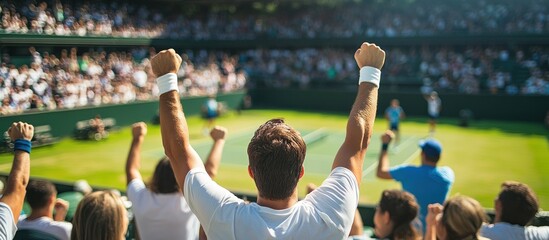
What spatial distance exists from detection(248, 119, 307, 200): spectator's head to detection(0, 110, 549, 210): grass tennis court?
9091mm

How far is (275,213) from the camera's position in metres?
2.45

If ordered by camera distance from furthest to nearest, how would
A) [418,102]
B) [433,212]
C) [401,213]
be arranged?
[418,102] < [401,213] < [433,212]

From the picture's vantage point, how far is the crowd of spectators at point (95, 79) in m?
6.87

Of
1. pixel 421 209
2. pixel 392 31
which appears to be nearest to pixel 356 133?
pixel 421 209

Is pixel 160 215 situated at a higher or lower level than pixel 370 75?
lower

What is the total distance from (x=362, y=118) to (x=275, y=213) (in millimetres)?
705

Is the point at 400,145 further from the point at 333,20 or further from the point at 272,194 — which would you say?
the point at 333,20

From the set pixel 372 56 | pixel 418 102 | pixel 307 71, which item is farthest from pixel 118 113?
pixel 372 56

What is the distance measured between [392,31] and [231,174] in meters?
21.6

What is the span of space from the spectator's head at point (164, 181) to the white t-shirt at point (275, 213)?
2017mm

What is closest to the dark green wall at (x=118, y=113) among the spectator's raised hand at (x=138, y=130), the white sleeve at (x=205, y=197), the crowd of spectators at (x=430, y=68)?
the crowd of spectators at (x=430, y=68)

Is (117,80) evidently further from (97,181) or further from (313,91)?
(313,91)

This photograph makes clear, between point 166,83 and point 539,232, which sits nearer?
point 166,83

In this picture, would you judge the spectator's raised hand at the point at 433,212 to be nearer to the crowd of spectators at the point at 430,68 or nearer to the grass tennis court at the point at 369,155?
→ the grass tennis court at the point at 369,155
